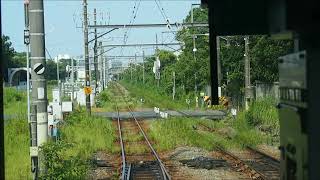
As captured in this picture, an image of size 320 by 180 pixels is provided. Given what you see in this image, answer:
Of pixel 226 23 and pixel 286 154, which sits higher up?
pixel 226 23

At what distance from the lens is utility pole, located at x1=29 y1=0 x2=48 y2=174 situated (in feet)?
40.1

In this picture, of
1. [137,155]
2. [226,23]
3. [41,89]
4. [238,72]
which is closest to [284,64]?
[226,23]

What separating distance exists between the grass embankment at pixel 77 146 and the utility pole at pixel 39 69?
0.31 m

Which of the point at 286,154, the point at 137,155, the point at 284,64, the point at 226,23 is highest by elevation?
the point at 226,23

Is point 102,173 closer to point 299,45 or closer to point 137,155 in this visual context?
point 137,155

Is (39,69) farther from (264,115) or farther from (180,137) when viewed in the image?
(264,115)

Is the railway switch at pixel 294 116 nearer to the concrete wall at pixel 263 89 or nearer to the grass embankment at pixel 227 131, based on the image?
the grass embankment at pixel 227 131

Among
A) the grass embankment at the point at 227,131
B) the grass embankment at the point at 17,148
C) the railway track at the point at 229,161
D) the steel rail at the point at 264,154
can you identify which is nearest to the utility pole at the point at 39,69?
the grass embankment at the point at 17,148

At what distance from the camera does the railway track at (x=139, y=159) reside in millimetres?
14611

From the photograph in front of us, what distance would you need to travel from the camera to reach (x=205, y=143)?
2133 cm

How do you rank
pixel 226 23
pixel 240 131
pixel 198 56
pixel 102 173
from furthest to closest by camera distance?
pixel 198 56
pixel 240 131
pixel 102 173
pixel 226 23

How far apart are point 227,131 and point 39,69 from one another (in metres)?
16.3

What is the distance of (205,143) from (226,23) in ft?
53.8

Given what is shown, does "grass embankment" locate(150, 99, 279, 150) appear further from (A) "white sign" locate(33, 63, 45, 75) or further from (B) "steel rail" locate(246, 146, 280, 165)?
(A) "white sign" locate(33, 63, 45, 75)
